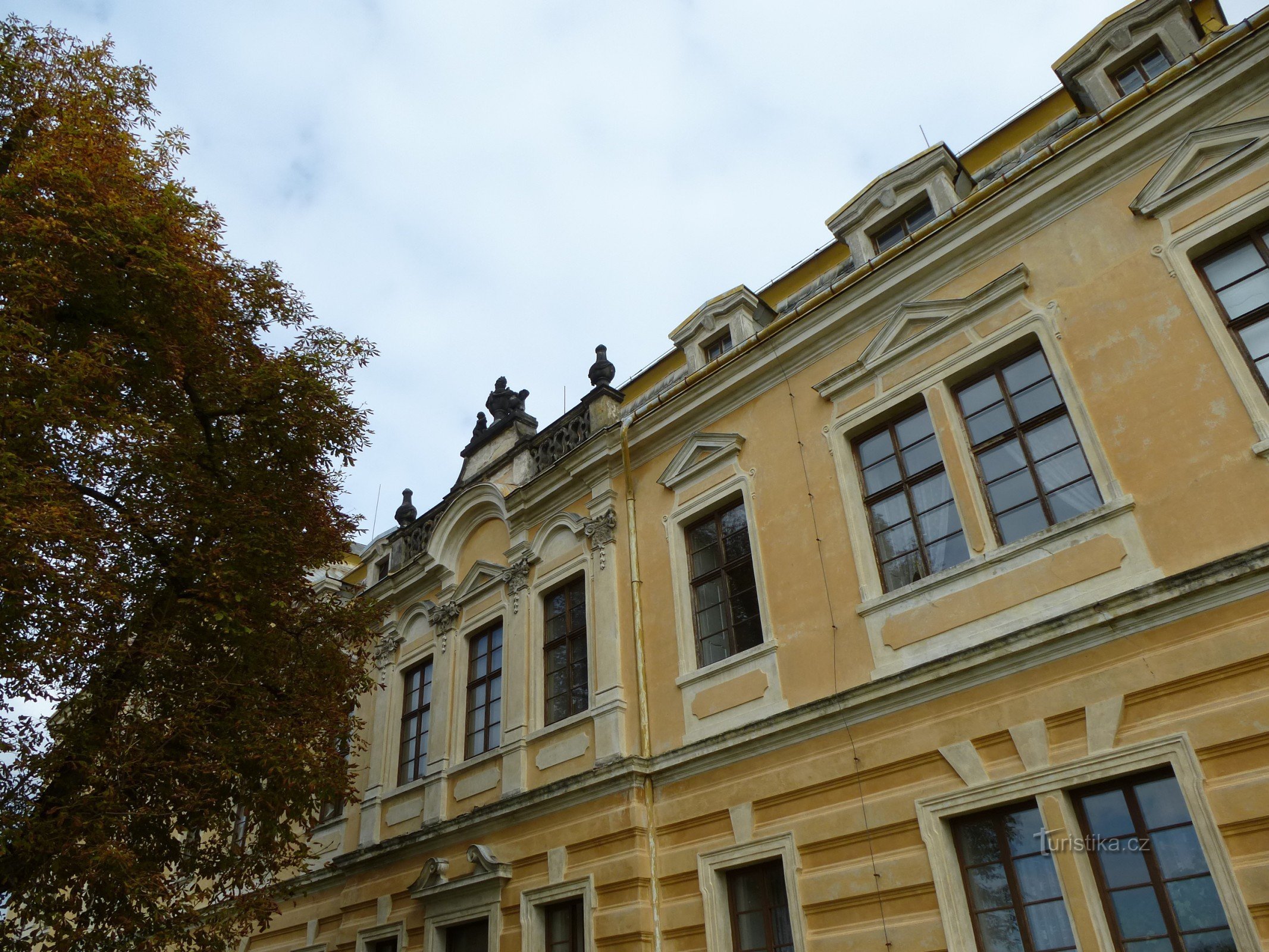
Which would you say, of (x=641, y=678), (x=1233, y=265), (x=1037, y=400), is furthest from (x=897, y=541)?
(x=1233, y=265)

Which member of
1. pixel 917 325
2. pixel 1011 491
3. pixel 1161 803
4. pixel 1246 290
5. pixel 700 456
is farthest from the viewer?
pixel 700 456

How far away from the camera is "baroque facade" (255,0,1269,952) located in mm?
6984

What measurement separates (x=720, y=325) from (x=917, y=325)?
3263mm

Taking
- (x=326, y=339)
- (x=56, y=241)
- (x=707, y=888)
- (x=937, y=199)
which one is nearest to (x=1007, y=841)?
(x=707, y=888)

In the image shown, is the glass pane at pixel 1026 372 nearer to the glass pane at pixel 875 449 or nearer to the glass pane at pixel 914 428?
the glass pane at pixel 914 428

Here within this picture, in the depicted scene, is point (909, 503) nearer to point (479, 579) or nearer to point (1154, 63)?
point (1154, 63)

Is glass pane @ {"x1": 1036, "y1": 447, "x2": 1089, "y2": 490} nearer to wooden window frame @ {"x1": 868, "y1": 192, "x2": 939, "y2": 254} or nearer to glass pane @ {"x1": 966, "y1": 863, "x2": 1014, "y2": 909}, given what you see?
glass pane @ {"x1": 966, "y1": 863, "x2": 1014, "y2": 909}

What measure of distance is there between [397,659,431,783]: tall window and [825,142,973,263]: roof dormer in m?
8.97

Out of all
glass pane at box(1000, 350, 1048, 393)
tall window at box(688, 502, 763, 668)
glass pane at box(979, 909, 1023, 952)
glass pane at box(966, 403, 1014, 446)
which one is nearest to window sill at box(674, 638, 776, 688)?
tall window at box(688, 502, 763, 668)

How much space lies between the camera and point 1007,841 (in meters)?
7.43

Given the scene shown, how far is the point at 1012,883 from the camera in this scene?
7270 mm

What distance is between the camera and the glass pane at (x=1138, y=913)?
6496 mm

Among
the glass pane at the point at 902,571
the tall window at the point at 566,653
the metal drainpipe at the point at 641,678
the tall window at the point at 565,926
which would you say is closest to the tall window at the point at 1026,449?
the glass pane at the point at 902,571

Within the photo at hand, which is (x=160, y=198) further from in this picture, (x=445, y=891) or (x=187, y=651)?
(x=445, y=891)
